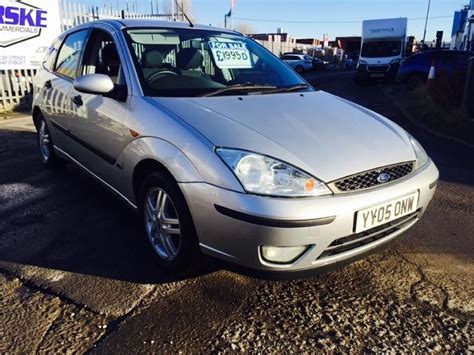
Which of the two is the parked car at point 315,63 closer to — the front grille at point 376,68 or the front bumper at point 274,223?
→ the front grille at point 376,68

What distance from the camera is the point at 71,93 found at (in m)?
3.81

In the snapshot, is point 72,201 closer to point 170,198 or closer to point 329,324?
point 170,198

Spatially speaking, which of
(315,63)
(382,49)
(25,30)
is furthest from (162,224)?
(315,63)

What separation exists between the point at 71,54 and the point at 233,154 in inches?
106

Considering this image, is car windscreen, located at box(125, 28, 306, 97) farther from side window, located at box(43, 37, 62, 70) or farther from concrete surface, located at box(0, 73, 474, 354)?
side window, located at box(43, 37, 62, 70)

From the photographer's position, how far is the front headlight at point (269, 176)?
221cm

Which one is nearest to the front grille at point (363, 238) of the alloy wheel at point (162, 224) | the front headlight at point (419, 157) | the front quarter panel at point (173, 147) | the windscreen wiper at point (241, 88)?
the front headlight at point (419, 157)

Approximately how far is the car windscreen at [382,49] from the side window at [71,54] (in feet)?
55.5

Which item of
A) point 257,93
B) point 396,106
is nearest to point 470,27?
point 396,106

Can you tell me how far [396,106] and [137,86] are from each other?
30.7 feet

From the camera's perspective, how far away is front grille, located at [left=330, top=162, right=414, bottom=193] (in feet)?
7.54

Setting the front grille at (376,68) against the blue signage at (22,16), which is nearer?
the blue signage at (22,16)

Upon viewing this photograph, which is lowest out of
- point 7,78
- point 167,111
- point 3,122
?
point 3,122

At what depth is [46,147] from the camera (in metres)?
4.98
